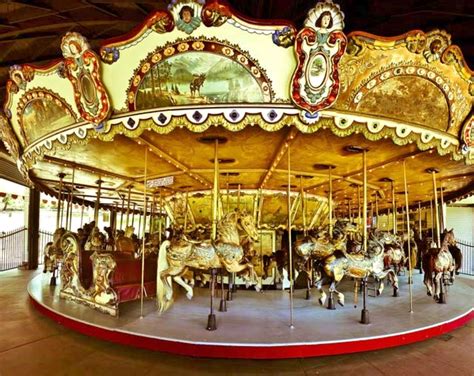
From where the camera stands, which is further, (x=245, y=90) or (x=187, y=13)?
(x=245, y=90)

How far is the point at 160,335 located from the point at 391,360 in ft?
8.10

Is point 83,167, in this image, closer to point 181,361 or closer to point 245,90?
point 245,90

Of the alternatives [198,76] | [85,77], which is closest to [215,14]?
[198,76]

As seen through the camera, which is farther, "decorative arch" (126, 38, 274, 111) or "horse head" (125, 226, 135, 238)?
"horse head" (125, 226, 135, 238)

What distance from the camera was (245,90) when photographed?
3.57m

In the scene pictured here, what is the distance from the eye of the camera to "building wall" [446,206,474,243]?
640 inches

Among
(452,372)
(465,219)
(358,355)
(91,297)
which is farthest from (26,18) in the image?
(465,219)

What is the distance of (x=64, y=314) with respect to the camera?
185 inches

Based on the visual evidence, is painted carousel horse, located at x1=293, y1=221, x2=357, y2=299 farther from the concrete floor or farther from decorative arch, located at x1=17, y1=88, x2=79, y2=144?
decorative arch, located at x1=17, y1=88, x2=79, y2=144

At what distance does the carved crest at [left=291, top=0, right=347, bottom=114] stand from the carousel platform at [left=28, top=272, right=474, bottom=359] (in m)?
2.49

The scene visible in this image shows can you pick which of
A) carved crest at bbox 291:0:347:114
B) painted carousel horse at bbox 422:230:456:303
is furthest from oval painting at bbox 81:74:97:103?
painted carousel horse at bbox 422:230:456:303

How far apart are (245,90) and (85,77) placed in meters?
1.82

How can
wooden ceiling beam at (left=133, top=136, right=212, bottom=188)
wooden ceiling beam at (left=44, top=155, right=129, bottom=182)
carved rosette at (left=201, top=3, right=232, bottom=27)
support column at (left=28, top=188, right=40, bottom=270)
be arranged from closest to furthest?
carved rosette at (left=201, top=3, right=232, bottom=27)
wooden ceiling beam at (left=133, top=136, right=212, bottom=188)
wooden ceiling beam at (left=44, top=155, right=129, bottom=182)
support column at (left=28, top=188, right=40, bottom=270)

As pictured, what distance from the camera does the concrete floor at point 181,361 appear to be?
3283mm
